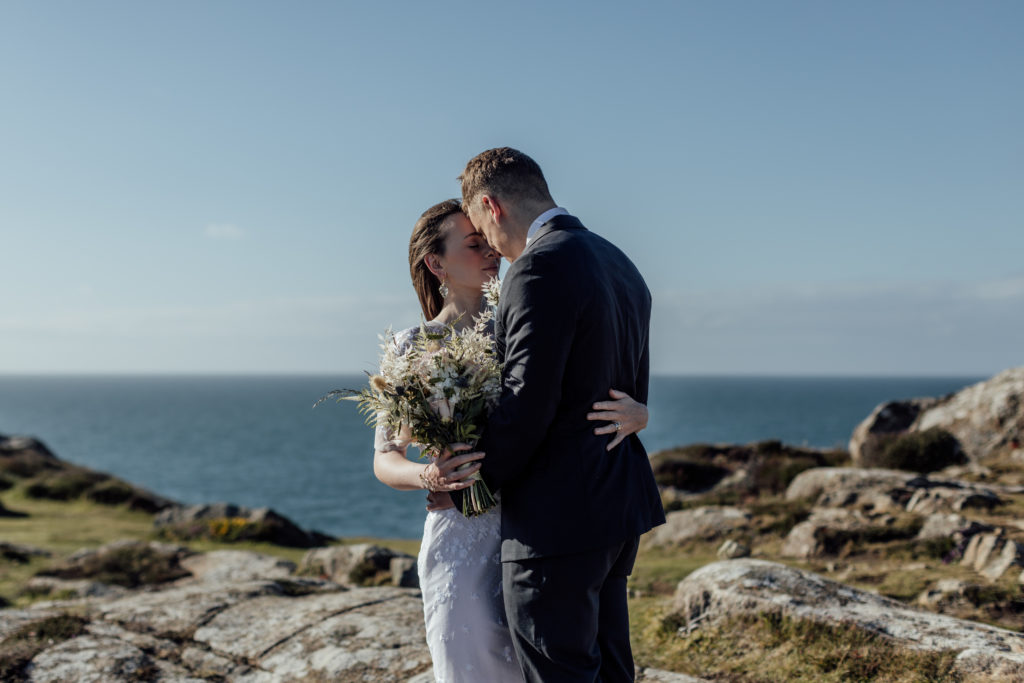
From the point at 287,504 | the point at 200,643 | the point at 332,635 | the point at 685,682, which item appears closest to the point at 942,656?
the point at 685,682

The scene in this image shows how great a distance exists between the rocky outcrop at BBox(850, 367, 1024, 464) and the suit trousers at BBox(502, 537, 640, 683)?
718 inches

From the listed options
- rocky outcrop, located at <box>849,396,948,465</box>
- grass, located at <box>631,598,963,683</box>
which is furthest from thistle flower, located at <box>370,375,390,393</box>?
rocky outcrop, located at <box>849,396,948,465</box>

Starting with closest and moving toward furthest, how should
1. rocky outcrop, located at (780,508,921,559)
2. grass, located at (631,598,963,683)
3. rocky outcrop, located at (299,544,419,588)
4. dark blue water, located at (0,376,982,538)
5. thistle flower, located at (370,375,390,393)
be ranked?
thistle flower, located at (370,375,390,393) < grass, located at (631,598,963,683) < rocky outcrop, located at (780,508,921,559) < rocky outcrop, located at (299,544,419,588) < dark blue water, located at (0,376,982,538)

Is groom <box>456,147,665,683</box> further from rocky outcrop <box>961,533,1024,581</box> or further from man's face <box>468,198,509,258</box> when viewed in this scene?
rocky outcrop <box>961,533,1024,581</box>

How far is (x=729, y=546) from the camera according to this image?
11.2m

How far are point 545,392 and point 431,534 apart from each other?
1.25 meters

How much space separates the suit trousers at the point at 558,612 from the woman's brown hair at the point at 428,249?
1.75m

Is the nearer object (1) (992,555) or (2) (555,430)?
(2) (555,430)

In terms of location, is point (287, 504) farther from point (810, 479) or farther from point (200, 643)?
point (200, 643)

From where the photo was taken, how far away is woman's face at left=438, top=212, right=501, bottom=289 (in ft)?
13.9

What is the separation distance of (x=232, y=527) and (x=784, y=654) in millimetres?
16615

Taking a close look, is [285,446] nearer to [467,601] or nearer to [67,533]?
[67,533]

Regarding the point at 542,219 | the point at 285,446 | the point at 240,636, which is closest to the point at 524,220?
the point at 542,219

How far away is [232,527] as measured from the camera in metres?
19.3
